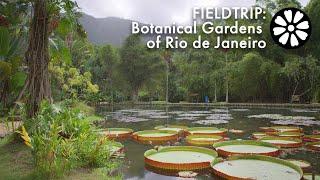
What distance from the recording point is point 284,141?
27.9ft

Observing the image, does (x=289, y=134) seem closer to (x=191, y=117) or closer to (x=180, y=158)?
(x=180, y=158)

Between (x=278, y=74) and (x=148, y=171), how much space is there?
1521 centimetres

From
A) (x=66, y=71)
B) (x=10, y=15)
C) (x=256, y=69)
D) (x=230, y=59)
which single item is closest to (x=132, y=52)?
(x=230, y=59)

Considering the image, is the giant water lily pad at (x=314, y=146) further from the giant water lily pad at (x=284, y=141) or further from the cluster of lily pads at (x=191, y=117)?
the cluster of lily pads at (x=191, y=117)

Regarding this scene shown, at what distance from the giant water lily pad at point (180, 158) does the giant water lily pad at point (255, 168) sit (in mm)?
342

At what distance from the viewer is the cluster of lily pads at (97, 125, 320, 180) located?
586 centimetres

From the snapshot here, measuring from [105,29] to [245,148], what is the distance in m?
67.8

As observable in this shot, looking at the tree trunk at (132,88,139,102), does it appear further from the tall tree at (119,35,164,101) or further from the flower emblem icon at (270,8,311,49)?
the flower emblem icon at (270,8,311,49)

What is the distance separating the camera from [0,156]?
5496 millimetres

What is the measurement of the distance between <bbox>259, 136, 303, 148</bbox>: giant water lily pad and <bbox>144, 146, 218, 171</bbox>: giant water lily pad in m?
2.01

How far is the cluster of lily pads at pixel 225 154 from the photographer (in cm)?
586

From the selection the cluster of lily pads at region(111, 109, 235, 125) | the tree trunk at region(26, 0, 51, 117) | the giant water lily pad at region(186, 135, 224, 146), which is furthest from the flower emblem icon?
the cluster of lily pads at region(111, 109, 235, 125)

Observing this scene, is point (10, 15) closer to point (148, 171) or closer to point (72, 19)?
point (72, 19)

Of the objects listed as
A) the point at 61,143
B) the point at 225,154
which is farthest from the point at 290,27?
the point at 225,154
